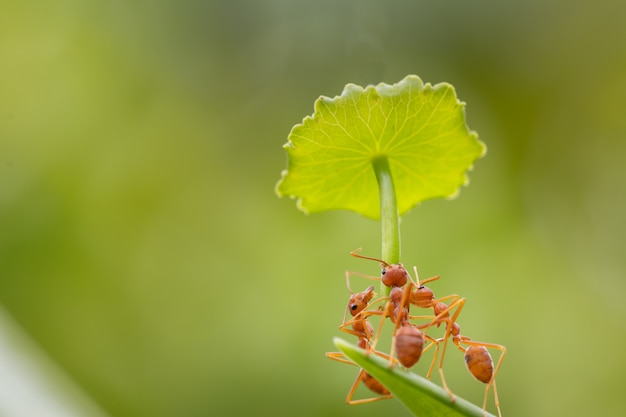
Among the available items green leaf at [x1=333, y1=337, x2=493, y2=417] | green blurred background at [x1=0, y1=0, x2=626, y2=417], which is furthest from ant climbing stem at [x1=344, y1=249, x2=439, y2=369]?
green blurred background at [x1=0, y1=0, x2=626, y2=417]

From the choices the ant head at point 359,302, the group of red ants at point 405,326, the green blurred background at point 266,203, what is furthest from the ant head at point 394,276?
the green blurred background at point 266,203

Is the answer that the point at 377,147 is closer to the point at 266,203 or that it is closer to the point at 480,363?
the point at 480,363

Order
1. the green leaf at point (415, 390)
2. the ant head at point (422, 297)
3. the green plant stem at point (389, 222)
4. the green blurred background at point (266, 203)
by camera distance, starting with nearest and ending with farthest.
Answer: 1. the green leaf at point (415, 390)
2. the green plant stem at point (389, 222)
3. the ant head at point (422, 297)
4. the green blurred background at point (266, 203)

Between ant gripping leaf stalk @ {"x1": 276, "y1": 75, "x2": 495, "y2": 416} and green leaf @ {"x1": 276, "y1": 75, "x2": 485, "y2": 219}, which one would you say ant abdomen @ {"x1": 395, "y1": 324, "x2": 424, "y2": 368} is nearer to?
ant gripping leaf stalk @ {"x1": 276, "y1": 75, "x2": 495, "y2": 416}

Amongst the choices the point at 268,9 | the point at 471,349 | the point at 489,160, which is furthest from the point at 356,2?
the point at 471,349

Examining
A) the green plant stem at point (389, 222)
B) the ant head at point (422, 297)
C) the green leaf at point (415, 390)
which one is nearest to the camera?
the green leaf at point (415, 390)

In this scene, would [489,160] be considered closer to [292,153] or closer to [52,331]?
[52,331]

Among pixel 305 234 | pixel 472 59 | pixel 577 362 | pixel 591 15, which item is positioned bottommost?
pixel 577 362

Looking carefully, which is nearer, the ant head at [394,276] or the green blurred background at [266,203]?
the ant head at [394,276]

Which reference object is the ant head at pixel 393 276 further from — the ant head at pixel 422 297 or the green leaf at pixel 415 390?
the green leaf at pixel 415 390
